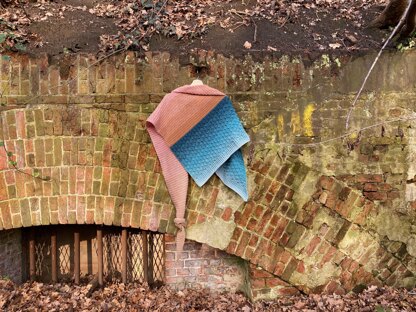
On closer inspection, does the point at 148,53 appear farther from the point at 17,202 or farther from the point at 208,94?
the point at 17,202

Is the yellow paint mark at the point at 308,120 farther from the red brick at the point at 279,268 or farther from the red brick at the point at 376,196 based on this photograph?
the red brick at the point at 279,268

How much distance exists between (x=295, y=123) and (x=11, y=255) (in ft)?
11.9

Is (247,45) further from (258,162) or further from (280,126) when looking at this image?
(258,162)

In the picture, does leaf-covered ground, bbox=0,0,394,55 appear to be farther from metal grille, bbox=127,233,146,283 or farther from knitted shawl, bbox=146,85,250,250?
metal grille, bbox=127,233,146,283

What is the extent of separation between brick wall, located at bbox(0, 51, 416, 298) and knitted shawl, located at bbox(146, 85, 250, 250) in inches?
4.6

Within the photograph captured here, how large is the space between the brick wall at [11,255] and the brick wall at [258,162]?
26.8 inches

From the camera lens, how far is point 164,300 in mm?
4734

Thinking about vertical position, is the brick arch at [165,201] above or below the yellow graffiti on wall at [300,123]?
below

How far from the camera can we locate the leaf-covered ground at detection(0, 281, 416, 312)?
14.0 feet

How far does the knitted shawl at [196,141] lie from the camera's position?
409cm

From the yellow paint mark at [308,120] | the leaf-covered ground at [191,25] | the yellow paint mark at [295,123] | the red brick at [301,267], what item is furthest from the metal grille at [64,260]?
the yellow paint mark at [308,120]

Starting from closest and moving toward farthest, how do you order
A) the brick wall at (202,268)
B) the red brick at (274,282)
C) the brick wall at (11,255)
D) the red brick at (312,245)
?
1. the red brick at (312,245)
2. the red brick at (274,282)
3. the brick wall at (11,255)
4. the brick wall at (202,268)

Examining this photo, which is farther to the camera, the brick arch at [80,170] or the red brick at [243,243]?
the red brick at [243,243]

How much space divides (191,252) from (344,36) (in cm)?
311
